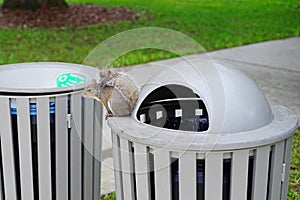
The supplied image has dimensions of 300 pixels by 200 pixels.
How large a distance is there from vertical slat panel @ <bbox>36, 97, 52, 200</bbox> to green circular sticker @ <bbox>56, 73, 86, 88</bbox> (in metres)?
0.27

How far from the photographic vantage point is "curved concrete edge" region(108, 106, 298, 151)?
79.5 inches

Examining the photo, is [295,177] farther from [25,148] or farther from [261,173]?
[25,148]

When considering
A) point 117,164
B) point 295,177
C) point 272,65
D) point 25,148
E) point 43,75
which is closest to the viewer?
point 117,164

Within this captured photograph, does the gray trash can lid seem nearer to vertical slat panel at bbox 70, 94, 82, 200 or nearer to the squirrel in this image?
vertical slat panel at bbox 70, 94, 82, 200

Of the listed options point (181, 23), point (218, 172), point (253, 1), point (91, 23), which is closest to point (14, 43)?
point (91, 23)

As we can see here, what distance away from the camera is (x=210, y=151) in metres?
2.03

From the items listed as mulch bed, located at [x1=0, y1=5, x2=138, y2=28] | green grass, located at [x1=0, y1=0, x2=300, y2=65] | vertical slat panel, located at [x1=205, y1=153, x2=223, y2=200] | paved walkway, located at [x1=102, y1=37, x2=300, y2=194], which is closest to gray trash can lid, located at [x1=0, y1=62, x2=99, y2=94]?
vertical slat panel, located at [x1=205, y1=153, x2=223, y2=200]

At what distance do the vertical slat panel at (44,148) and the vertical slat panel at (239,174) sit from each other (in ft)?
3.28

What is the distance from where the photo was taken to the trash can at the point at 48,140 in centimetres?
256

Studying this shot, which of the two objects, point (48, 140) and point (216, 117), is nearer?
point (216, 117)

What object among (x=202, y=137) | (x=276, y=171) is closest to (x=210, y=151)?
(x=202, y=137)

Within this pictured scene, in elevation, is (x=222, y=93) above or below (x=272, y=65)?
above

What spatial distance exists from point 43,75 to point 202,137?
52.3 inches

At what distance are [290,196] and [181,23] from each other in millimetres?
7149
